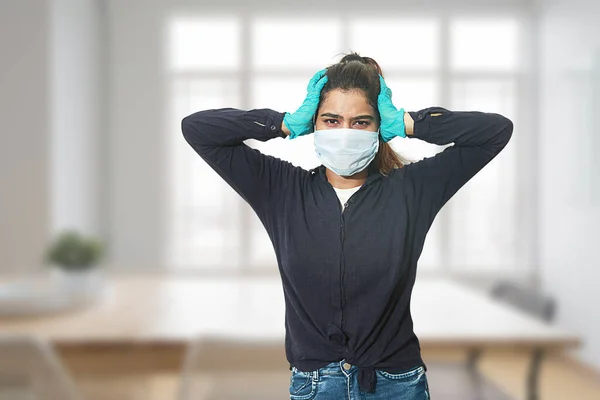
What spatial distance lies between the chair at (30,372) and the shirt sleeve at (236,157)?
Answer: 148 cm

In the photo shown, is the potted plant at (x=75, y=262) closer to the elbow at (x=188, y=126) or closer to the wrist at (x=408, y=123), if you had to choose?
the elbow at (x=188, y=126)

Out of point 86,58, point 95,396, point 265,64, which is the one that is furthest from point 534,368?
point 86,58

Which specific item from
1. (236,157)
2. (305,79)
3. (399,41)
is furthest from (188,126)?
(399,41)

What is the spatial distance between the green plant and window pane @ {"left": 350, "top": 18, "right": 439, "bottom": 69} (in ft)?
7.38

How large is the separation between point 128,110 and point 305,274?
157 inches

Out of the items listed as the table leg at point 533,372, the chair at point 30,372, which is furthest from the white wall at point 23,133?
the table leg at point 533,372

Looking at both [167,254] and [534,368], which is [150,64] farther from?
[534,368]

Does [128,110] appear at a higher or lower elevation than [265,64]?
lower

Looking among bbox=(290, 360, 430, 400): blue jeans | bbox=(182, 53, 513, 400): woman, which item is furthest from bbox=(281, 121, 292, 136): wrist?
bbox=(290, 360, 430, 400): blue jeans

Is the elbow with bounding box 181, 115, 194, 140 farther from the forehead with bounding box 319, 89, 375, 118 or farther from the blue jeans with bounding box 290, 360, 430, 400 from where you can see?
the blue jeans with bounding box 290, 360, 430, 400

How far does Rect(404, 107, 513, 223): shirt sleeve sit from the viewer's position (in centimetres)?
65

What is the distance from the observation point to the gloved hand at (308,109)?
0.64 m

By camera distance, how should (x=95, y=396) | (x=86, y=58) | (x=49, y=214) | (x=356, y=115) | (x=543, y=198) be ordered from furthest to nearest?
(x=86, y=58)
(x=49, y=214)
(x=543, y=198)
(x=95, y=396)
(x=356, y=115)

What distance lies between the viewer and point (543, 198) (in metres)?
3.45
